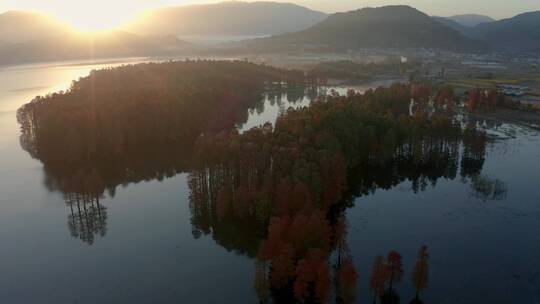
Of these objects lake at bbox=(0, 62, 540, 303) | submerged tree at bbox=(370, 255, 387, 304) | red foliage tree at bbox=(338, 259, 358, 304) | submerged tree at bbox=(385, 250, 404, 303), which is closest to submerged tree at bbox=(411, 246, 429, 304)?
lake at bbox=(0, 62, 540, 303)

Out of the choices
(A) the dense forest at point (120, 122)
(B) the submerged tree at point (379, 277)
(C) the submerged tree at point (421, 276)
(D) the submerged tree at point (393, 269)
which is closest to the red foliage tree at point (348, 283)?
(B) the submerged tree at point (379, 277)

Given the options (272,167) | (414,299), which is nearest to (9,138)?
(272,167)

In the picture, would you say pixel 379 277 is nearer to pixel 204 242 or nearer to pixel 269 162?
pixel 204 242

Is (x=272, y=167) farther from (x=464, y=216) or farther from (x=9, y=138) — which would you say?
(x=9, y=138)

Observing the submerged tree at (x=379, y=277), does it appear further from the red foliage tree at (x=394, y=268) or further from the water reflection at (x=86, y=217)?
the water reflection at (x=86, y=217)

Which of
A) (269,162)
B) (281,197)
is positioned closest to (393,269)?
(281,197)

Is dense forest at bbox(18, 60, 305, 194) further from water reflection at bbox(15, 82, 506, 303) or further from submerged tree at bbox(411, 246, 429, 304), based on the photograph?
submerged tree at bbox(411, 246, 429, 304)
